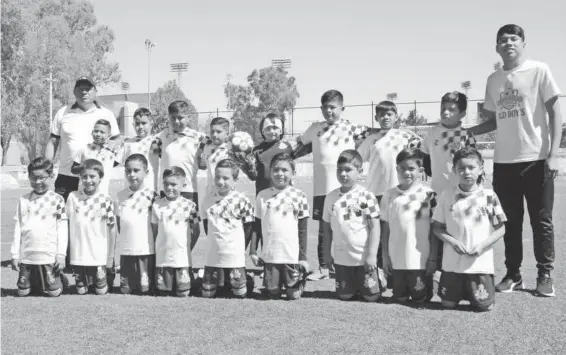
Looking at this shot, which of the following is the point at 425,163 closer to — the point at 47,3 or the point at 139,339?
the point at 139,339

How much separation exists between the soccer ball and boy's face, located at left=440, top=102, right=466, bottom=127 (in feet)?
6.68

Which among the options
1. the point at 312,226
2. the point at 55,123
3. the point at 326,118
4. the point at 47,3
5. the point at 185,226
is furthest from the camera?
the point at 47,3

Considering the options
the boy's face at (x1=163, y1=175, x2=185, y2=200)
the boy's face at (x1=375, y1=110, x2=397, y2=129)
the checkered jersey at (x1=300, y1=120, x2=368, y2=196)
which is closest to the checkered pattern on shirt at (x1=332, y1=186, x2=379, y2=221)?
the checkered jersey at (x1=300, y1=120, x2=368, y2=196)

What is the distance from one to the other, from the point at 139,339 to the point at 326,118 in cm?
308

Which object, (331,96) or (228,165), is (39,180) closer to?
(228,165)

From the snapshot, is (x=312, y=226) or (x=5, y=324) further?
(x=312, y=226)

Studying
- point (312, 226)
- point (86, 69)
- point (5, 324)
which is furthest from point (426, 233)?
point (86, 69)

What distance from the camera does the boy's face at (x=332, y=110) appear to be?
579 centimetres

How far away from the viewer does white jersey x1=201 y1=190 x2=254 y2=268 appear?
512 centimetres

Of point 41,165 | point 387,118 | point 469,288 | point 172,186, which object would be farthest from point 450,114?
point 41,165

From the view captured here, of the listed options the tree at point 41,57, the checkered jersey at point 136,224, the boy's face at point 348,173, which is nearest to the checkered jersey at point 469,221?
the boy's face at point 348,173

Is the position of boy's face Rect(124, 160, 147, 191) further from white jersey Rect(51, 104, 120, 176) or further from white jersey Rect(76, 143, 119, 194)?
white jersey Rect(51, 104, 120, 176)

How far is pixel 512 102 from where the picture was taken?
4.98 m

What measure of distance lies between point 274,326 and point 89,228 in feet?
7.53
